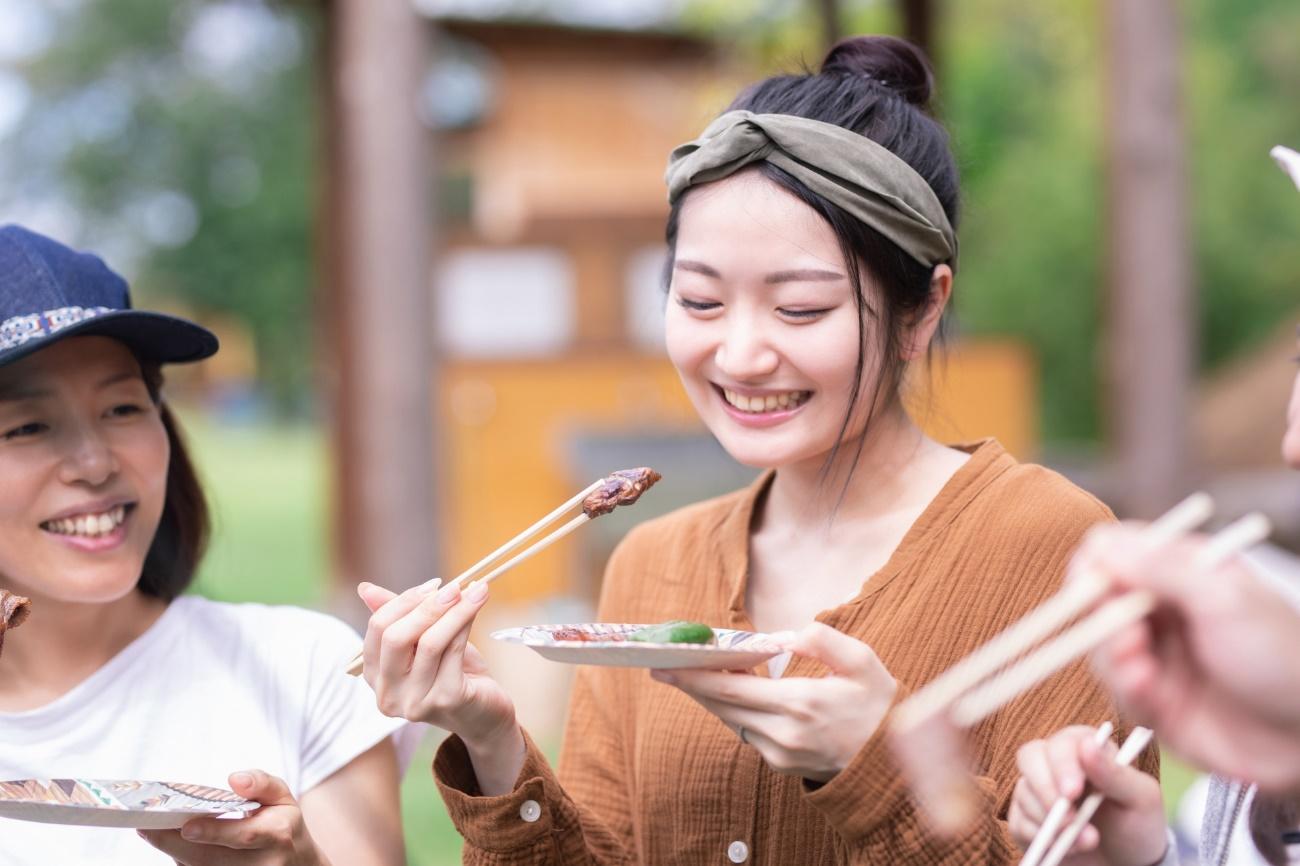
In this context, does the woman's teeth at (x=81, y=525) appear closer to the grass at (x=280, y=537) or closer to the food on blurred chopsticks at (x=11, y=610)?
the food on blurred chopsticks at (x=11, y=610)

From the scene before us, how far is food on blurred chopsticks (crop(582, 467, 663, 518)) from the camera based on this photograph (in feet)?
7.40

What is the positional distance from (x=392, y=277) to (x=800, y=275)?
4541 millimetres

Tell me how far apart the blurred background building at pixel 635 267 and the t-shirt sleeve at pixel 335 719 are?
0.45m

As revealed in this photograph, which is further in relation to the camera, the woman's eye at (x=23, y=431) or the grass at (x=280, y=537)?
the grass at (x=280, y=537)

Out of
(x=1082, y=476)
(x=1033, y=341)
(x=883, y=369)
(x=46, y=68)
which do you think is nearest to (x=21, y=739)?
(x=883, y=369)

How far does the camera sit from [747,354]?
83.8 inches

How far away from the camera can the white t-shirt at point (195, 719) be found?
2359 mm

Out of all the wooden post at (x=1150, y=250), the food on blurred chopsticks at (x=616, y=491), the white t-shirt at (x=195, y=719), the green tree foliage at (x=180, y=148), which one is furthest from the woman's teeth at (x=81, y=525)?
the green tree foliage at (x=180, y=148)

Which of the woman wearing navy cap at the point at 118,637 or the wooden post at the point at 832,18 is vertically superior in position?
the wooden post at the point at 832,18

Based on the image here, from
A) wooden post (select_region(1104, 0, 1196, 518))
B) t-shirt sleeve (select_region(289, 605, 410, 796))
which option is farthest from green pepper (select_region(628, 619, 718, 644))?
wooden post (select_region(1104, 0, 1196, 518))

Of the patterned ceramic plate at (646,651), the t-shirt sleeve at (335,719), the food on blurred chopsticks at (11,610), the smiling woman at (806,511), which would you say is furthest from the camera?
the t-shirt sleeve at (335,719)

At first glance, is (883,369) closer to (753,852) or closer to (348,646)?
(753,852)

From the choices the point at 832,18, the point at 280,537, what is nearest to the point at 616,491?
the point at 832,18

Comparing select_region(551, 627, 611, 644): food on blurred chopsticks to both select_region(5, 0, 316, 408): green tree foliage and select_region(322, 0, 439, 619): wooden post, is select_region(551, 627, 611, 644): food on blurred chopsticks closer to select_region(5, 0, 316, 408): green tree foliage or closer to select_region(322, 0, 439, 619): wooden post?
select_region(322, 0, 439, 619): wooden post
